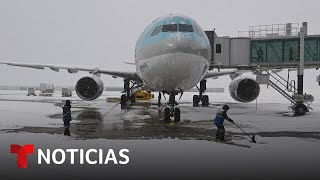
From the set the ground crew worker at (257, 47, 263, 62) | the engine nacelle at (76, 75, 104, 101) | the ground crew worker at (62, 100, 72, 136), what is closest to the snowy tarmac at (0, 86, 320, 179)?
the ground crew worker at (62, 100, 72, 136)

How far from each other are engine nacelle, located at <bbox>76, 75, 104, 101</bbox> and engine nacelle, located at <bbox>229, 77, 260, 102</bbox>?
8536 mm

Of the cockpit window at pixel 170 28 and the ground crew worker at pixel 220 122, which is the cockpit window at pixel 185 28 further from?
the ground crew worker at pixel 220 122

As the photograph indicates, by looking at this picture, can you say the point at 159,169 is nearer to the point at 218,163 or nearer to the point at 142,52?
the point at 218,163

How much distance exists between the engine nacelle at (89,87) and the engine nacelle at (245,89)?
8536 millimetres

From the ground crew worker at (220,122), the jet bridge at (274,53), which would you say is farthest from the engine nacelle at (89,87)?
the ground crew worker at (220,122)

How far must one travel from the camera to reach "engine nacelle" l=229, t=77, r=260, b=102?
805 inches

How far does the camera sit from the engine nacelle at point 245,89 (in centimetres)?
2044

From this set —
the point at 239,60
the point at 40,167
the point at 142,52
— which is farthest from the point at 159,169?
the point at 239,60

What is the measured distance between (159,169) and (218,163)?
1.31 metres

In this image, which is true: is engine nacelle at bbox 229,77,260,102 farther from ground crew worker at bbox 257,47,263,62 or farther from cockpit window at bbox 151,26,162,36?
cockpit window at bbox 151,26,162,36

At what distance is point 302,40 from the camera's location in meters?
19.8

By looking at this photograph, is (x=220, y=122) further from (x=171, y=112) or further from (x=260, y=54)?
(x=260, y=54)

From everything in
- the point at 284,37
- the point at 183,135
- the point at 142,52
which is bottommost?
the point at 183,135

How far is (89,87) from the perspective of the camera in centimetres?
2147
